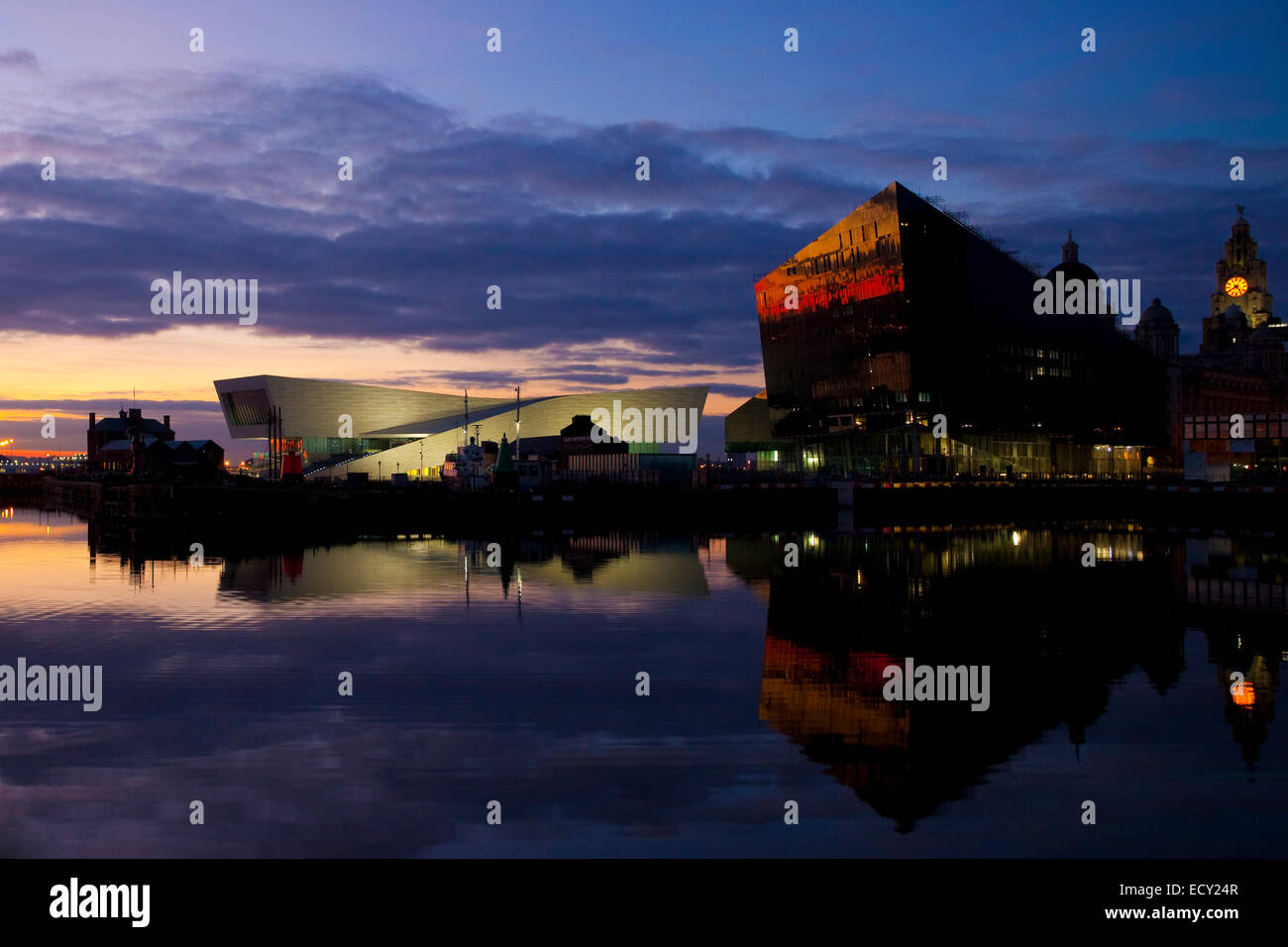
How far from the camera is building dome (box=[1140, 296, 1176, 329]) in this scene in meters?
195

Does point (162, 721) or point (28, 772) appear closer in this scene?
point (28, 772)

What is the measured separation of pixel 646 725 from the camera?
→ 15.3 m

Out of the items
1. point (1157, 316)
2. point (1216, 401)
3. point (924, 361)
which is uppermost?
point (1157, 316)

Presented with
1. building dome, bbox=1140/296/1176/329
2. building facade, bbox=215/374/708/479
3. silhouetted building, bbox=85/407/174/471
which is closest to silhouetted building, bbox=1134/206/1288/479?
building dome, bbox=1140/296/1176/329

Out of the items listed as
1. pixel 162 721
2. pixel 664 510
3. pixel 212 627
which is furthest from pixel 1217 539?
pixel 162 721

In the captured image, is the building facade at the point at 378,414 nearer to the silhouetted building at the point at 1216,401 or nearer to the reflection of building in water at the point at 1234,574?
the silhouetted building at the point at 1216,401

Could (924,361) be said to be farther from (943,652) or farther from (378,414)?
(943,652)

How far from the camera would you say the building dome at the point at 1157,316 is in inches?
7672

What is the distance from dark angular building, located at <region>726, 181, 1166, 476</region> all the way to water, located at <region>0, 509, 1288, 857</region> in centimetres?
6925

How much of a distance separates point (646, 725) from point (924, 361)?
293 feet

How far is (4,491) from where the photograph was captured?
163750 mm

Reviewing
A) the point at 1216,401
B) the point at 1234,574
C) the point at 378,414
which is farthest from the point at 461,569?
the point at 1216,401

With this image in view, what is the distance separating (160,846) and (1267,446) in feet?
Result: 406

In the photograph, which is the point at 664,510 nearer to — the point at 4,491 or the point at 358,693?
the point at 358,693
